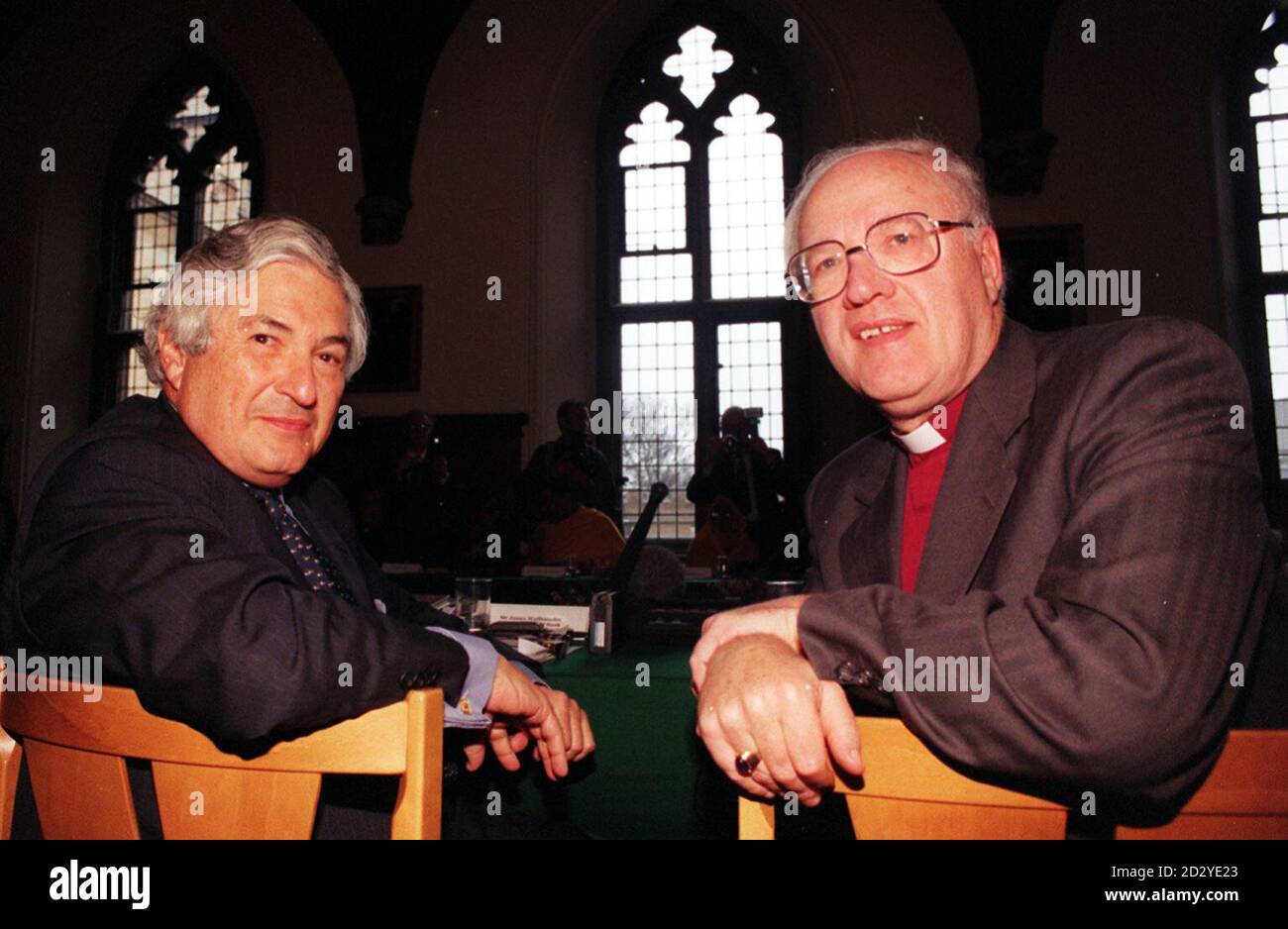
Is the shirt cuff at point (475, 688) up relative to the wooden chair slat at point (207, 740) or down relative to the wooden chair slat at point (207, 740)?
down

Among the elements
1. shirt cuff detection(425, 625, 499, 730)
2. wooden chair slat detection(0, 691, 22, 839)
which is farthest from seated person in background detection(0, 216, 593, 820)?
wooden chair slat detection(0, 691, 22, 839)

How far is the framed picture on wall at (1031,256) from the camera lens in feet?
22.1

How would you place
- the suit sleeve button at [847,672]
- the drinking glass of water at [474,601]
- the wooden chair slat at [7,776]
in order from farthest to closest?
the drinking glass of water at [474,601], the wooden chair slat at [7,776], the suit sleeve button at [847,672]

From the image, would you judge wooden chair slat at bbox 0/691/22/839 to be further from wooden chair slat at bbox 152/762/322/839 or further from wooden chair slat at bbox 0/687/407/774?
wooden chair slat at bbox 152/762/322/839

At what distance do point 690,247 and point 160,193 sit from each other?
6.14 metres

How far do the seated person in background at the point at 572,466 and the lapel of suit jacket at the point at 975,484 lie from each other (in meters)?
4.21

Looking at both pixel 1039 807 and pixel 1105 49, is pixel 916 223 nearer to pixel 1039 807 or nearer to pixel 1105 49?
pixel 1039 807

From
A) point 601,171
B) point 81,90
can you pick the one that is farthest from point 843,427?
point 81,90

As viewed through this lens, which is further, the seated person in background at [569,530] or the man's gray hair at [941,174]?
the seated person in background at [569,530]

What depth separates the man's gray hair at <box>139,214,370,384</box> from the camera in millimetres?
1544

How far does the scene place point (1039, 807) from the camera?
2.54 ft

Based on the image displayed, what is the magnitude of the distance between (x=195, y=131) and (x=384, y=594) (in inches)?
363

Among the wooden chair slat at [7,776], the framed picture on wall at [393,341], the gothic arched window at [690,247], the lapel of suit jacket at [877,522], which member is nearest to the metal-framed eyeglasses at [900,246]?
the lapel of suit jacket at [877,522]

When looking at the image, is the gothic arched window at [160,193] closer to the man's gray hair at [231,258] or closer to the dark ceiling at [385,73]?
the dark ceiling at [385,73]
